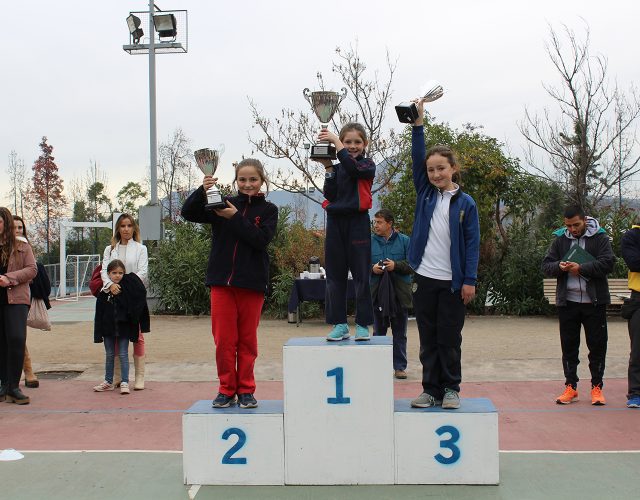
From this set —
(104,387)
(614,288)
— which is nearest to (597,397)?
(104,387)

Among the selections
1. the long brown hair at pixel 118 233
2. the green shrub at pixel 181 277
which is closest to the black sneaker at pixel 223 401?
the long brown hair at pixel 118 233

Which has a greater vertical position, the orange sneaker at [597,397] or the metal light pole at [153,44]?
the metal light pole at [153,44]

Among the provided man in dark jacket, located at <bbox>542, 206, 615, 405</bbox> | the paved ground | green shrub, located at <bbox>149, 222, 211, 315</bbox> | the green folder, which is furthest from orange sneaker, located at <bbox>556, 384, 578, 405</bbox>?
green shrub, located at <bbox>149, 222, 211, 315</bbox>

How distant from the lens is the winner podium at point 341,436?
4.35 metres

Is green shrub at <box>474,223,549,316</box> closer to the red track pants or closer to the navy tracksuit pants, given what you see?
the navy tracksuit pants

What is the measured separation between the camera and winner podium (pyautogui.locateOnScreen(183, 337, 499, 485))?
4352 millimetres

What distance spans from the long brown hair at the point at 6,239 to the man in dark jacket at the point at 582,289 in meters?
5.10

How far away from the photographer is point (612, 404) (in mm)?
6598

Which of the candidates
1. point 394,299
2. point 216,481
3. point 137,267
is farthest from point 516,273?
point 216,481

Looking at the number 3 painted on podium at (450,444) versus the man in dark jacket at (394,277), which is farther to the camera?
the man in dark jacket at (394,277)

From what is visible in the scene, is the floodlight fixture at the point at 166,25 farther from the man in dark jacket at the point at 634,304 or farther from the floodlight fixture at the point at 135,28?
the man in dark jacket at the point at 634,304

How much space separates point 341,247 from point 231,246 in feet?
2.58

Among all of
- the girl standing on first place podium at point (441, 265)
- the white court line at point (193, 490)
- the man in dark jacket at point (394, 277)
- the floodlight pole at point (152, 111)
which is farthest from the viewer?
the floodlight pole at point (152, 111)

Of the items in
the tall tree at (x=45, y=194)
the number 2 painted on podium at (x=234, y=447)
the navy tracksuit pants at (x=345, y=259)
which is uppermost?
the tall tree at (x=45, y=194)
